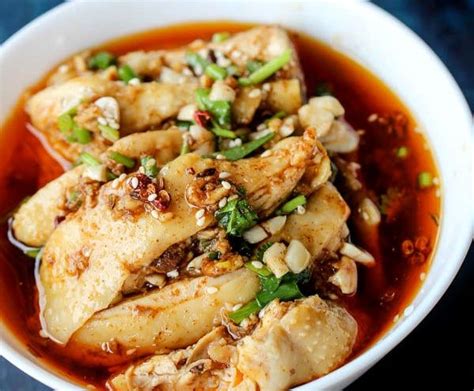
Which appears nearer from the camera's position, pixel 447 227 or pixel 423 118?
pixel 447 227

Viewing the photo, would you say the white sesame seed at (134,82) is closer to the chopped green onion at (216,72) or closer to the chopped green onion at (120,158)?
the chopped green onion at (216,72)

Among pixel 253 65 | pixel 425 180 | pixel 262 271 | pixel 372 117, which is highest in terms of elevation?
pixel 253 65

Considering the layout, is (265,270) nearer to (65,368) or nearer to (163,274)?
(163,274)

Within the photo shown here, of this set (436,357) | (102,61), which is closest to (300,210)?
(436,357)

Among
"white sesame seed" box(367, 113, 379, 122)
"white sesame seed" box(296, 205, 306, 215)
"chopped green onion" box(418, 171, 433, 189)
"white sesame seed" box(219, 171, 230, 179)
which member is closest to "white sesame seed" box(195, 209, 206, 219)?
"white sesame seed" box(219, 171, 230, 179)

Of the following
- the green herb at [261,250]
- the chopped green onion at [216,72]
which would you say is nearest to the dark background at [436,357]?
the green herb at [261,250]

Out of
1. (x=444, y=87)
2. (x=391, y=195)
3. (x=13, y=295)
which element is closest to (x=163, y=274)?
(x=13, y=295)

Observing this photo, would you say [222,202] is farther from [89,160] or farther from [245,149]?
[89,160]
